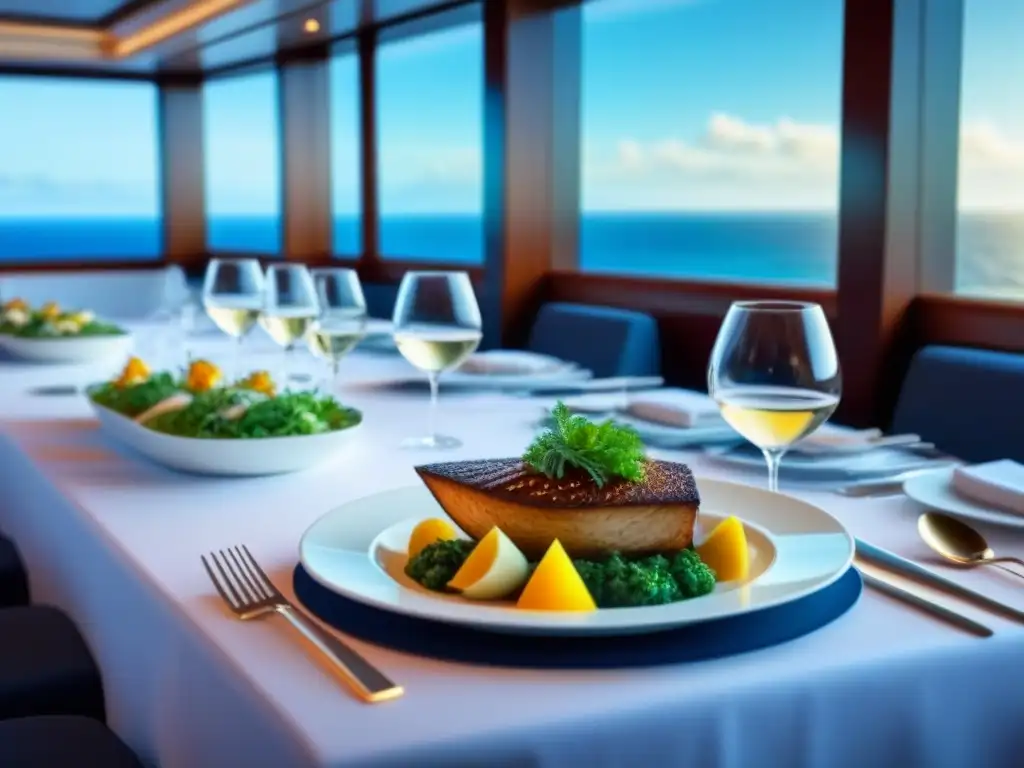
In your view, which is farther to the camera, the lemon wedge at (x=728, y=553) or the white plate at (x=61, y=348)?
the white plate at (x=61, y=348)

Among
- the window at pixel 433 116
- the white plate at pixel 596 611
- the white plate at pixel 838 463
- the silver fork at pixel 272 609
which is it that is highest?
the window at pixel 433 116

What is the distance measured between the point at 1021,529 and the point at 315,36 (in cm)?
609

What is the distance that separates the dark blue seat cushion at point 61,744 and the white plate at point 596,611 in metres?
0.39

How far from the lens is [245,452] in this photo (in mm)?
1372

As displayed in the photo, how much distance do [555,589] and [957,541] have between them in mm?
454

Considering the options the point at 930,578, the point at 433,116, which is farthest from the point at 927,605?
the point at 433,116

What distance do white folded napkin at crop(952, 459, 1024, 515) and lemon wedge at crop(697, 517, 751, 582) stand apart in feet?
1.26

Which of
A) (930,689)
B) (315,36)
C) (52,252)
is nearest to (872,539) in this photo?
(930,689)

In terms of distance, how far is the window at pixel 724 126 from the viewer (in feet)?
111

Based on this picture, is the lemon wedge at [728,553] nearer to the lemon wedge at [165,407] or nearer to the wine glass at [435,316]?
the wine glass at [435,316]

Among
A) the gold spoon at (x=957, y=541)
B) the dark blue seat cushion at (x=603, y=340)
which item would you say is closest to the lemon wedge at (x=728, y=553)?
the gold spoon at (x=957, y=541)

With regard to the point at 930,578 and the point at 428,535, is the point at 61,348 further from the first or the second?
the point at 930,578

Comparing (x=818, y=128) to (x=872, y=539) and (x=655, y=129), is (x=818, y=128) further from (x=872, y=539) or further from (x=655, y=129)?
(x=872, y=539)

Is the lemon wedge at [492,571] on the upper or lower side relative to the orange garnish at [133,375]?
lower
